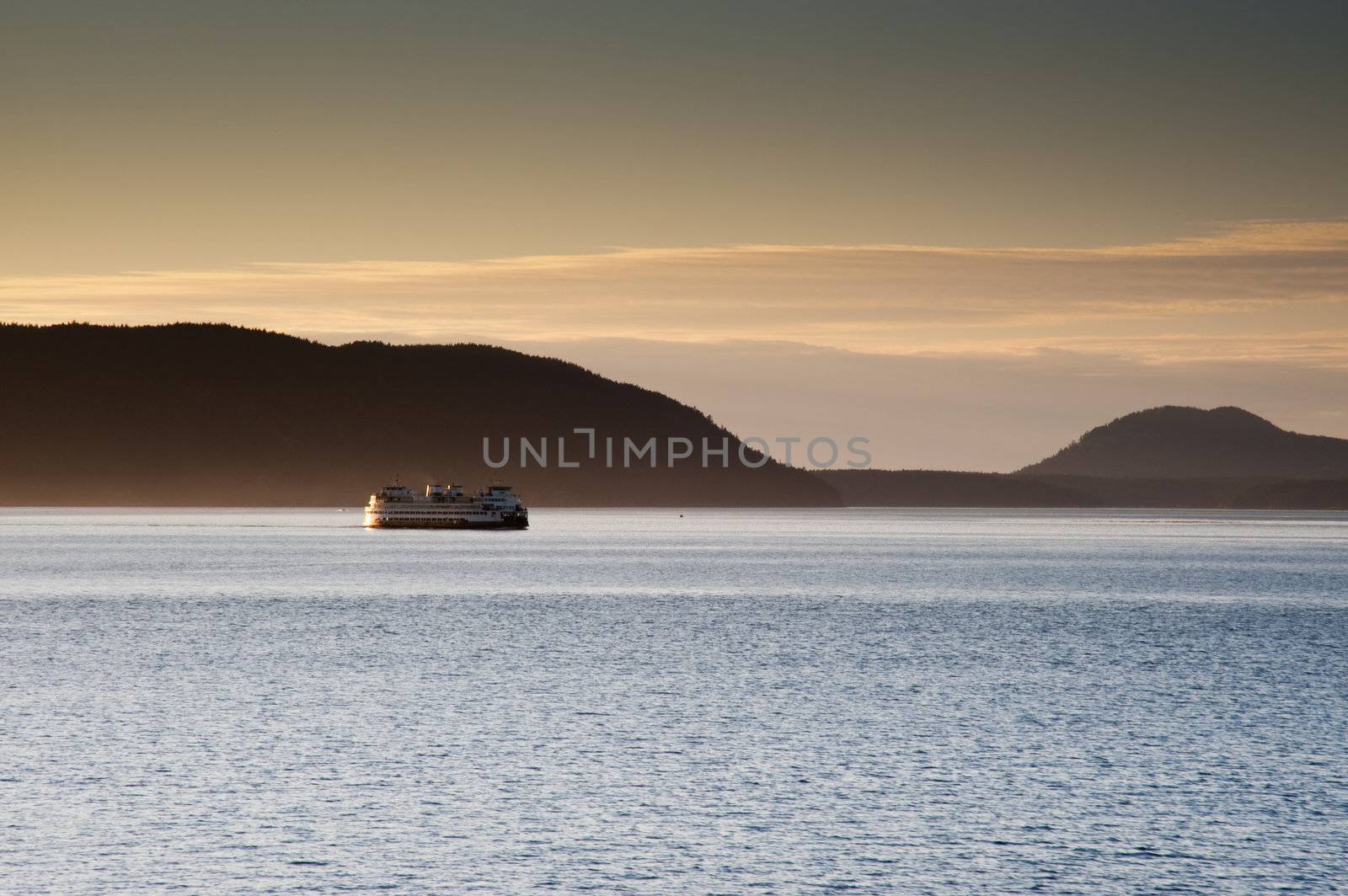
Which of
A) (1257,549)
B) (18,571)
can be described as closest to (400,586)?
(18,571)

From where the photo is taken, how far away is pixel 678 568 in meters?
132

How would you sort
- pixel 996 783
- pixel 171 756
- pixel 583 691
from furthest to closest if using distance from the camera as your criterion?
1. pixel 583 691
2. pixel 171 756
3. pixel 996 783

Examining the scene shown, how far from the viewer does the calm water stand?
2489 cm

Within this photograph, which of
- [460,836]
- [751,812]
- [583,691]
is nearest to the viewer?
[460,836]

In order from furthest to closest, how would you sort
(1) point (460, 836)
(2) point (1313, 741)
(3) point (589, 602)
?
1. (3) point (589, 602)
2. (2) point (1313, 741)
3. (1) point (460, 836)

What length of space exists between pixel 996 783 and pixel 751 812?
5694mm

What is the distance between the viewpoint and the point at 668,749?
116 feet

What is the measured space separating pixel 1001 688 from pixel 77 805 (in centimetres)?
2725

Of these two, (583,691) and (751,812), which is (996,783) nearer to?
(751,812)

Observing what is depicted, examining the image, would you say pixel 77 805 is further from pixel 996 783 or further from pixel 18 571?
pixel 18 571

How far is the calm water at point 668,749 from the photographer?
24.9 meters

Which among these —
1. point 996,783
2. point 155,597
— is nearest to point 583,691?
point 996,783

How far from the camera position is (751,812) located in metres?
28.5

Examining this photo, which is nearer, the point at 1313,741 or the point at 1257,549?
the point at 1313,741
